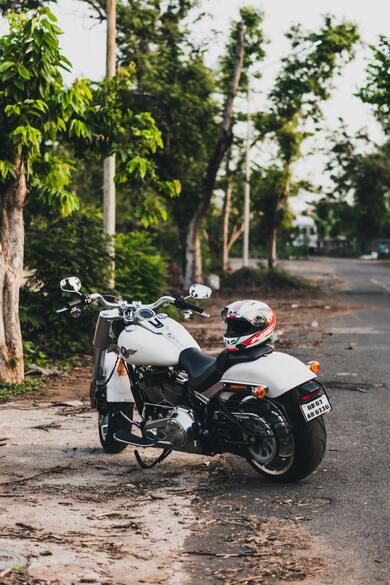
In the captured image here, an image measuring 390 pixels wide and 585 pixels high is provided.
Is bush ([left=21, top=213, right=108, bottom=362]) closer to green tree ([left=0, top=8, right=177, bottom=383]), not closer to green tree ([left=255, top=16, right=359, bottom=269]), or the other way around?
green tree ([left=0, top=8, right=177, bottom=383])

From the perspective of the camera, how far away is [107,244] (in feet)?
51.2

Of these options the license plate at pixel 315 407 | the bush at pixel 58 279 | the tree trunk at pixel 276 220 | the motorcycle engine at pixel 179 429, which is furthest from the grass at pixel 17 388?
the tree trunk at pixel 276 220

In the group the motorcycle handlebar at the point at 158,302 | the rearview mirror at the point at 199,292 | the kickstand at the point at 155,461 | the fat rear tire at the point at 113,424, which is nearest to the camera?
the rearview mirror at the point at 199,292

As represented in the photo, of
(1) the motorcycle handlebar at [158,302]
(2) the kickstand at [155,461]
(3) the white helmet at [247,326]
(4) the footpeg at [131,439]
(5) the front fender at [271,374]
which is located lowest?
(2) the kickstand at [155,461]

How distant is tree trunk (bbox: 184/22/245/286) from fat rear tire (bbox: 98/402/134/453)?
22.5 meters

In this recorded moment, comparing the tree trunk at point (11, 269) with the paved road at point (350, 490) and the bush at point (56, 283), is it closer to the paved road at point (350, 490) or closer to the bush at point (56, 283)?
the bush at point (56, 283)

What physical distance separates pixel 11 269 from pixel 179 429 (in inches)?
193

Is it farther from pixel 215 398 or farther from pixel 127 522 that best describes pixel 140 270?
pixel 127 522

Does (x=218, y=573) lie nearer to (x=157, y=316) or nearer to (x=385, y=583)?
(x=385, y=583)

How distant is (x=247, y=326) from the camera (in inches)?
267

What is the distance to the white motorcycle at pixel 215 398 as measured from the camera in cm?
656

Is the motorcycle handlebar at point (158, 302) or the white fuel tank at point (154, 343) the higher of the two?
the motorcycle handlebar at point (158, 302)

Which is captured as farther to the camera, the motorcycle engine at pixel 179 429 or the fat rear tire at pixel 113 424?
the fat rear tire at pixel 113 424

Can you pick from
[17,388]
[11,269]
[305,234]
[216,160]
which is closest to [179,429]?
[17,388]
